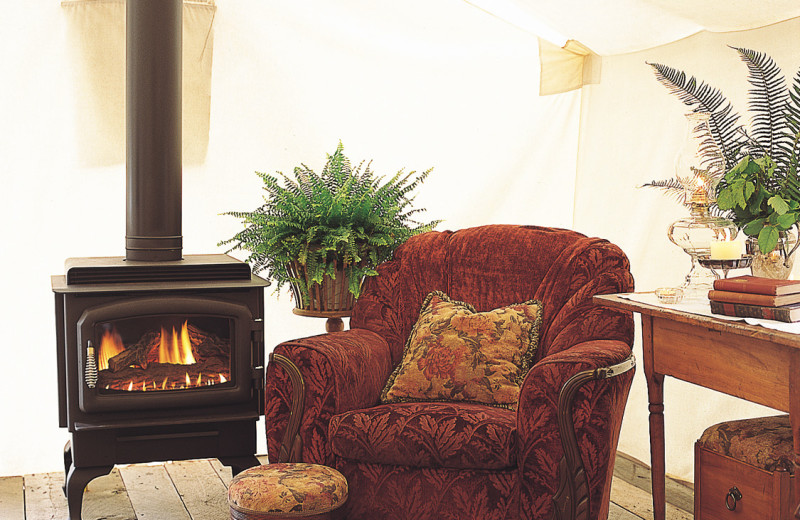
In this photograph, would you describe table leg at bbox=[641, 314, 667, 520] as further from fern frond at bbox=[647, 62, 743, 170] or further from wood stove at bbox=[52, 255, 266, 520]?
wood stove at bbox=[52, 255, 266, 520]

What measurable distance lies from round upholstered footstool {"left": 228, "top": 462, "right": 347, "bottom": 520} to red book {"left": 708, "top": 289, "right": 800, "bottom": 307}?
1.08 meters

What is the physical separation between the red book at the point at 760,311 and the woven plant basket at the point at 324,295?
1.43 metres

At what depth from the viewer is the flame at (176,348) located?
286cm

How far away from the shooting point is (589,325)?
2.61 metres

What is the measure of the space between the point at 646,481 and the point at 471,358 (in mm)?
1268

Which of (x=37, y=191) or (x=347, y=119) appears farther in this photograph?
(x=347, y=119)

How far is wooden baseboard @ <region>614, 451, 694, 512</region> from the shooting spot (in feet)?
10.5

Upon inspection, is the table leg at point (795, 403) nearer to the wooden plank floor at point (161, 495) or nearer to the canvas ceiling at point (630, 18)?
the wooden plank floor at point (161, 495)

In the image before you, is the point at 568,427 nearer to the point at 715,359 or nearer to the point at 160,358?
the point at 715,359

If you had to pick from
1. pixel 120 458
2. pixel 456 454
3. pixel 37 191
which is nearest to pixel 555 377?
pixel 456 454

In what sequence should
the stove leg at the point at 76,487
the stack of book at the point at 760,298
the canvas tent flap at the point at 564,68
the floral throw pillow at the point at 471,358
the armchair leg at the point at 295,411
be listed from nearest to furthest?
the stack of book at the point at 760,298, the armchair leg at the point at 295,411, the floral throw pillow at the point at 471,358, the stove leg at the point at 76,487, the canvas tent flap at the point at 564,68

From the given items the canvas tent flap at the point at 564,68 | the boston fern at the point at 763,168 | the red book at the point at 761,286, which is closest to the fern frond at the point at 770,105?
the boston fern at the point at 763,168

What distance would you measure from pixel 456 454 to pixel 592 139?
2178 mm

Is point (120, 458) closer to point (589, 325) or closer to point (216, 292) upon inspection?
point (216, 292)
